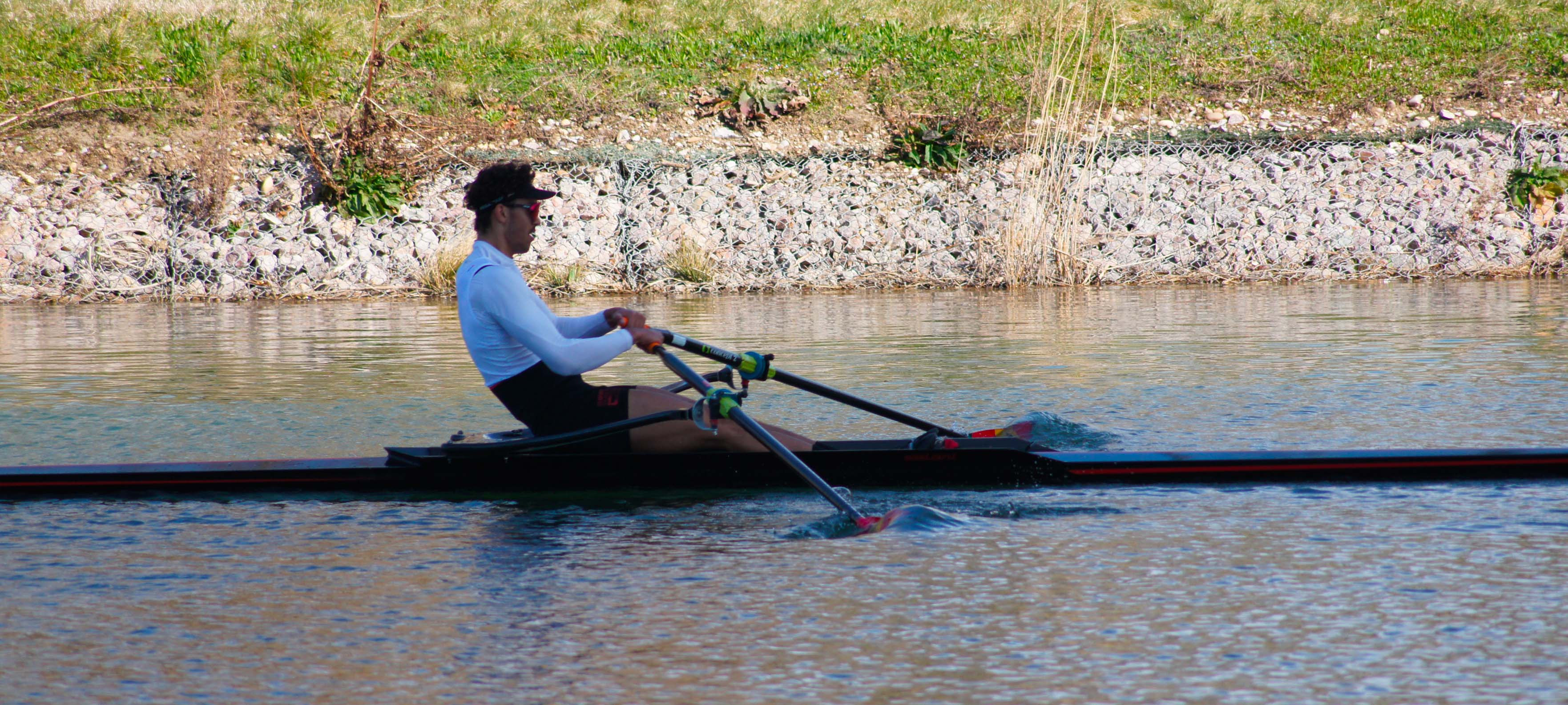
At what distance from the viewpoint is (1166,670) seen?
2.84 metres

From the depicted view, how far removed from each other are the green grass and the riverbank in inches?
75.1

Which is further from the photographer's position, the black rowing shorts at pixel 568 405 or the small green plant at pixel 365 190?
the small green plant at pixel 365 190

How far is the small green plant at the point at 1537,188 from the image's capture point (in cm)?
1694

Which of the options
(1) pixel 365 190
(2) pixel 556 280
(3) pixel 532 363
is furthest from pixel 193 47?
(3) pixel 532 363

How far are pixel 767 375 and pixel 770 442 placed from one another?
62cm

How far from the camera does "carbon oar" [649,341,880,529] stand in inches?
164

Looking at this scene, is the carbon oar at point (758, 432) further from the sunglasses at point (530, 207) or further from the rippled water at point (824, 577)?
the sunglasses at point (530, 207)

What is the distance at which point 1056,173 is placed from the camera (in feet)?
48.3

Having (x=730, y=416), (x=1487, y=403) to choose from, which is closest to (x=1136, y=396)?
(x=1487, y=403)

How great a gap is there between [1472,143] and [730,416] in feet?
52.5

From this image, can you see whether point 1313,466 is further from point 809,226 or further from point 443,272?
point 809,226

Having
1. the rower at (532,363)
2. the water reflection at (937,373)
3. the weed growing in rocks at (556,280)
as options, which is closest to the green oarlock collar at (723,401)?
the rower at (532,363)

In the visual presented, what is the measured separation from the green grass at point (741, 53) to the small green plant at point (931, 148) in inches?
15.9

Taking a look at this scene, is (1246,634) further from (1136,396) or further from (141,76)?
(141,76)
